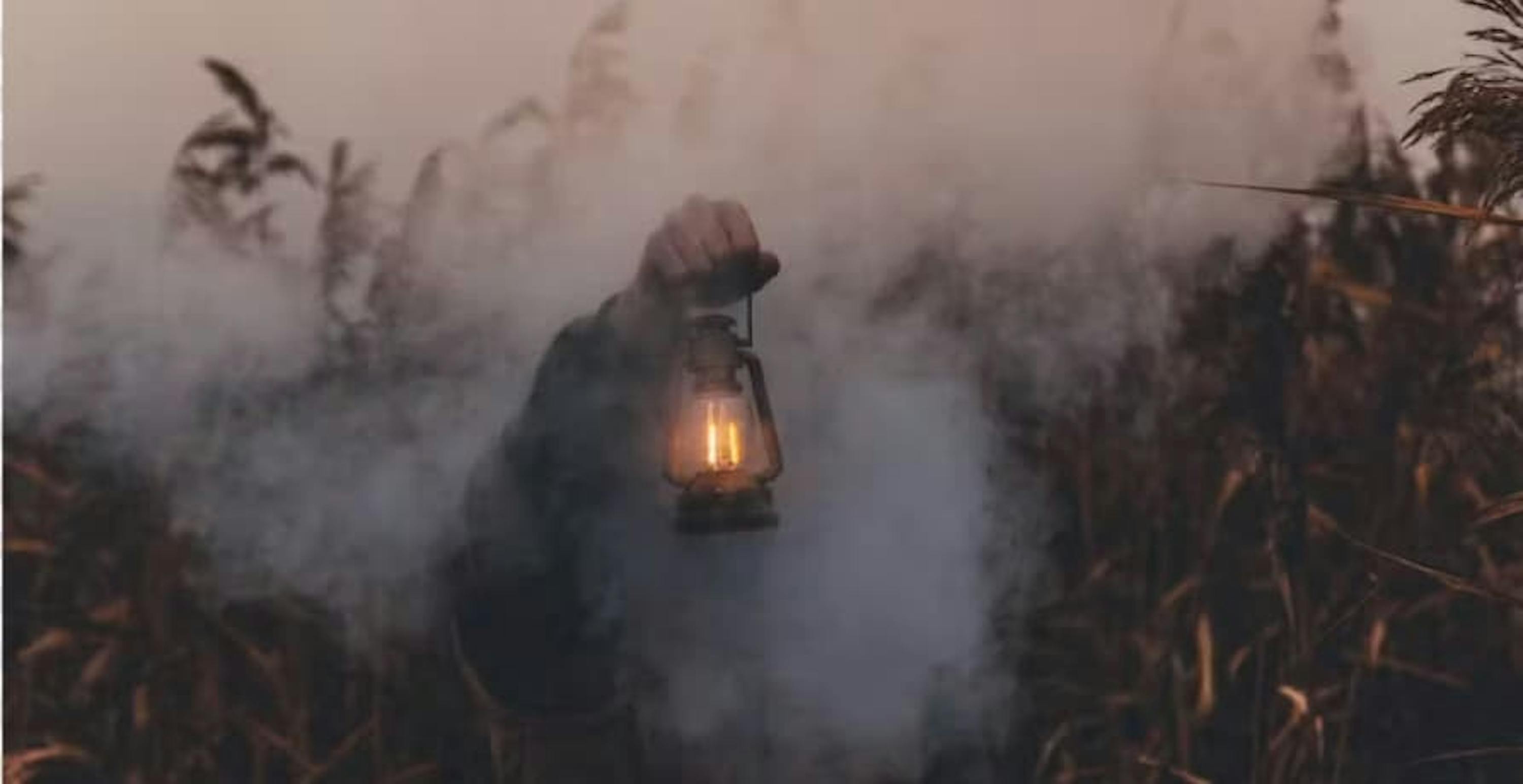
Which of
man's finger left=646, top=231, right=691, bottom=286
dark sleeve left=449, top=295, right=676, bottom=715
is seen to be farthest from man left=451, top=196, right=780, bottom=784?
man's finger left=646, top=231, right=691, bottom=286

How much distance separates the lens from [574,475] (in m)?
1.66

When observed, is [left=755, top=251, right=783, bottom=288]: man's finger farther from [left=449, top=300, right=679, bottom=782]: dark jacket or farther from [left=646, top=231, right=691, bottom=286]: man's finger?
[left=449, top=300, right=679, bottom=782]: dark jacket

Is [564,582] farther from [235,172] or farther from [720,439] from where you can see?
[235,172]

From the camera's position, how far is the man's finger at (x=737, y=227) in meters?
1.68

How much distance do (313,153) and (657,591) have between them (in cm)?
53

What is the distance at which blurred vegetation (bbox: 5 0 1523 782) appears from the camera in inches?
63.7

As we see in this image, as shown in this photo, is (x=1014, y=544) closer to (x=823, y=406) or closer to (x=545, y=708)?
(x=823, y=406)

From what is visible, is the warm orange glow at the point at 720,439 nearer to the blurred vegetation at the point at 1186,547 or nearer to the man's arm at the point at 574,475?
the man's arm at the point at 574,475

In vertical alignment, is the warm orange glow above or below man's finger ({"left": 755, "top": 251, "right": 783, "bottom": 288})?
below

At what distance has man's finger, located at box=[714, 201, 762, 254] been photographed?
1676mm

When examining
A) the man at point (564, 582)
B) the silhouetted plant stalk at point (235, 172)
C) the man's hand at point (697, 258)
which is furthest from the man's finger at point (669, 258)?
the silhouetted plant stalk at point (235, 172)

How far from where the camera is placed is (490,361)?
5.43 feet

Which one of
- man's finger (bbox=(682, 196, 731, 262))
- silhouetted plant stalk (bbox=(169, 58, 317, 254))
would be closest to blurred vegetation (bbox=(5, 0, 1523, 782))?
silhouetted plant stalk (bbox=(169, 58, 317, 254))

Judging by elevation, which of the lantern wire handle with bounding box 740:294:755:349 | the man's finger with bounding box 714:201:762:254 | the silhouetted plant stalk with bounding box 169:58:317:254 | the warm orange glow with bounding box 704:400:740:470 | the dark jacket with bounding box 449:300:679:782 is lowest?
the dark jacket with bounding box 449:300:679:782
